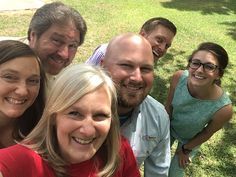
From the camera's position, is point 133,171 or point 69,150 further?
point 133,171

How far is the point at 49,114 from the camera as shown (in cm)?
202

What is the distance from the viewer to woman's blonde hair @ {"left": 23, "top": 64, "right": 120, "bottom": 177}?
1951 millimetres

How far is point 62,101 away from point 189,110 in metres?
2.04

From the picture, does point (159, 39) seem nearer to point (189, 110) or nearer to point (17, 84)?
point (189, 110)

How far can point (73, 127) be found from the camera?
6.35 feet

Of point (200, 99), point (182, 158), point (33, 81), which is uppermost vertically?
point (33, 81)

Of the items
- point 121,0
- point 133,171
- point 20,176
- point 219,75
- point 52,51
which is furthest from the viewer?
point 121,0

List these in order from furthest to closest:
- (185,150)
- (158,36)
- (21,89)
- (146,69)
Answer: (185,150), (158,36), (146,69), (21,89)

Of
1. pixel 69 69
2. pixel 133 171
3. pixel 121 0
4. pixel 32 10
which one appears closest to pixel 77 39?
pixel 69 69

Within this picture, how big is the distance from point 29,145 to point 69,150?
221 millimetres

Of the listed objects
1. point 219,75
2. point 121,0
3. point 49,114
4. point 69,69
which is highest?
point 69,69

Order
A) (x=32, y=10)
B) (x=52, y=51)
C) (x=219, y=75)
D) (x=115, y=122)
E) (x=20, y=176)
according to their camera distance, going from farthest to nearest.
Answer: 1. (x=32, y=10)
2. (x=219, y=75)
3. (x=52, y=51)
4. (x=115, y=122)
5. (x=20, y=176)

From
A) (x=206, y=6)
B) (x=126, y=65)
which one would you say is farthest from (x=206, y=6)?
(x=126, y=65)

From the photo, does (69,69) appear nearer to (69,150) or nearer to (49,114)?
(49,114)
